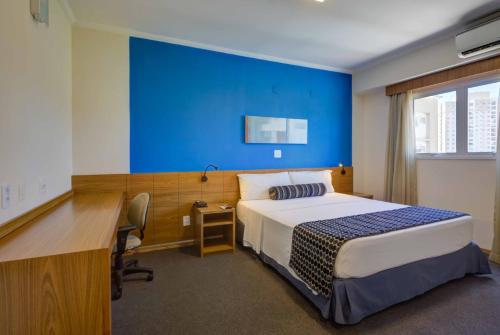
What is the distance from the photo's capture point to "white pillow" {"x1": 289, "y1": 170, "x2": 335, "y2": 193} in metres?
3.77

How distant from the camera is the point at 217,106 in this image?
3457mm

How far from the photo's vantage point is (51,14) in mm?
2131

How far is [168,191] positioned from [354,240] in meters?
2.31

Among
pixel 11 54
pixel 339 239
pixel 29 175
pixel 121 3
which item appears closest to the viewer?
pixel 11 54

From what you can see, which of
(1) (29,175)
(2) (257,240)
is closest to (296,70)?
(2) (257,240)

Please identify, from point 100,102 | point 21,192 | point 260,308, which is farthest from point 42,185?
point 260,308

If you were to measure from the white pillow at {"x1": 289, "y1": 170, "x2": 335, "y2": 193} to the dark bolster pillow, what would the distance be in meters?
0.16

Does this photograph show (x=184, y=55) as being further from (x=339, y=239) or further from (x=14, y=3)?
(x=339, y=239)

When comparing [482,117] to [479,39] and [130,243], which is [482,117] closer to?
[479,39]

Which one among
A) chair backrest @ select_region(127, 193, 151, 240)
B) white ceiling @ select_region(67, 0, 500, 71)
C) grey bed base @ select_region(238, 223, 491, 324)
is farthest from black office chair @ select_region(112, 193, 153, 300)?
white ceiling @ select_region(67, 0, 500, 71)

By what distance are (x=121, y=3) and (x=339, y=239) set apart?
9.64ft

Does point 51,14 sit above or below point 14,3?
above

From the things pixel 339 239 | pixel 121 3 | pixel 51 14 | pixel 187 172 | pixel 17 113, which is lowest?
pixel 339 239

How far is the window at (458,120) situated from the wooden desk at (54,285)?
400 centimetres
